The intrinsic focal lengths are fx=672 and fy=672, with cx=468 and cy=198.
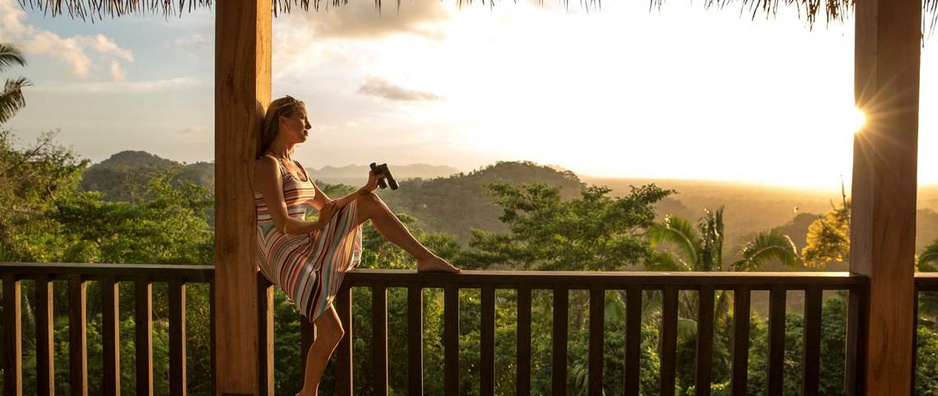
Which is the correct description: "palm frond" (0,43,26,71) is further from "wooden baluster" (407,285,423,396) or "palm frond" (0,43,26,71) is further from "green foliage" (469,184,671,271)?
"wooden baluster" (407,285,423,396)

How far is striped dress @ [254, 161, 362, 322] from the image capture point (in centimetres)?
206

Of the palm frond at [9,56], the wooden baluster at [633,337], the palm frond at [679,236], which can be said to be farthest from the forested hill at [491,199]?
the wooden baluster at [633,337]

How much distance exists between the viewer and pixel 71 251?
49.7 feet

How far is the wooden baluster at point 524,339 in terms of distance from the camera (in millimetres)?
2189

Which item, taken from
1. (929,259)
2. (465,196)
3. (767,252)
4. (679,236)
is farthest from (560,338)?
(465,196)

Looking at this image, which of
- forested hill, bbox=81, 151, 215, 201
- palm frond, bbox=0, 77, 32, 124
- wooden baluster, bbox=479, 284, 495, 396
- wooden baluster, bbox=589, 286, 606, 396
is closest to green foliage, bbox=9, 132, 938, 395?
forested hill, bbox=81, 151, 215, 201

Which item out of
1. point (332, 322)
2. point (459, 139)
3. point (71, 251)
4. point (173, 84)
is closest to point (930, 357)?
point (332, 322)

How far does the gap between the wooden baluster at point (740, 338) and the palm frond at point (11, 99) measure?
20.8 meters

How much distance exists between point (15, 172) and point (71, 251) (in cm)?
511

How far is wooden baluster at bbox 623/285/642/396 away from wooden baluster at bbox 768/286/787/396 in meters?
0.43

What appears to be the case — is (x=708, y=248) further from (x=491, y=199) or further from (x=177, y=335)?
(x=177, y=335)

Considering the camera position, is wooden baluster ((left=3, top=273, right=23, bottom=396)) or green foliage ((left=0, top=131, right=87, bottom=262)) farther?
green foliage ((left=0, top=131, right=87, bottom=262))

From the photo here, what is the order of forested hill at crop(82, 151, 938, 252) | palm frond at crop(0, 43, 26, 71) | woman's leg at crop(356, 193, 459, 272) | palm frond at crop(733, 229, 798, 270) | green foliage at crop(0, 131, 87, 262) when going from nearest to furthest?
woman's leg at crop(356, 193, 459, 272), palm frond at crop(733, 229, 798, 270), green foliage at crop(0, 131, 87, 262), palm frond at crop(0, 43, 26, 71), forested hill at crop(82, 151, 938, 252)

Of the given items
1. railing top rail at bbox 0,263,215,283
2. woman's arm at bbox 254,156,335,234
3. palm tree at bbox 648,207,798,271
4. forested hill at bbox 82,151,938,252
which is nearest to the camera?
woman's arm at bbox 254,156,335,234
